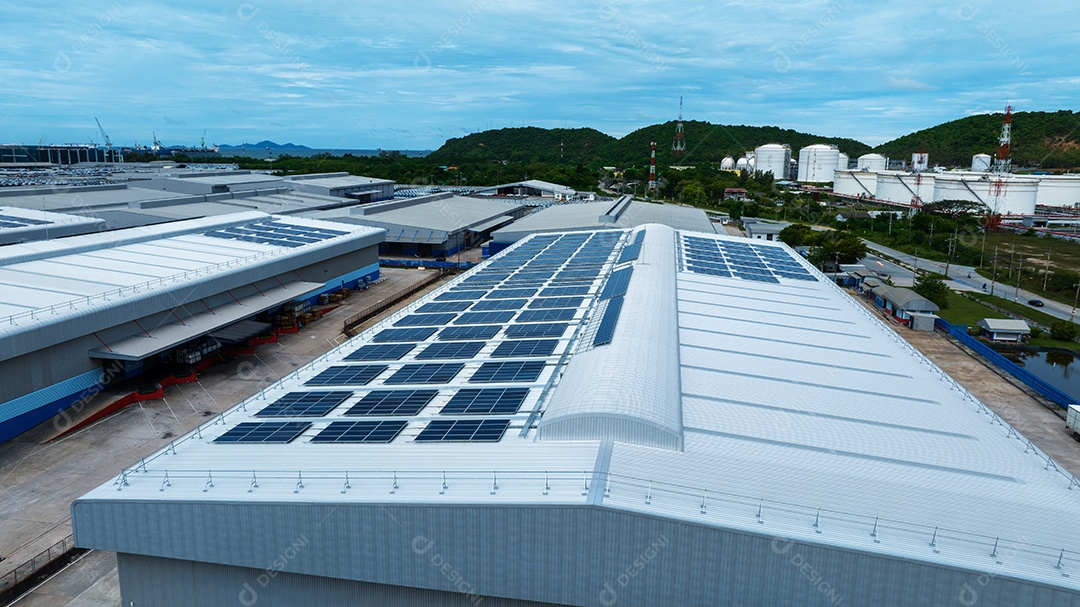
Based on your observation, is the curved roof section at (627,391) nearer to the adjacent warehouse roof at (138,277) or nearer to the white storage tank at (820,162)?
the adjacent warehouse roof at (138,277)

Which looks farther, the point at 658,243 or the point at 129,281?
the point at 658,243

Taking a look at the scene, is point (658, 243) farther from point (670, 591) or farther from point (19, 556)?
point (19, 556)

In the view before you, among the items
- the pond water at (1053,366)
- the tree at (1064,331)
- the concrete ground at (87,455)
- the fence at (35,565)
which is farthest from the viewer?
the tree at (1064,331)

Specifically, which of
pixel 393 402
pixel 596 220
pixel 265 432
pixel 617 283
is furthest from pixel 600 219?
pixel 265 432

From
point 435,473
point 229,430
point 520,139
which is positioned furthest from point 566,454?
point 520,139

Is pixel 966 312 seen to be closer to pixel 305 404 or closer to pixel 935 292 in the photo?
pixel 935 292

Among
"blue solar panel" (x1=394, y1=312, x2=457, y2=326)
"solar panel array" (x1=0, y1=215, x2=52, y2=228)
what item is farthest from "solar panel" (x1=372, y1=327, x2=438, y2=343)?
"solar panel array" (x1=0, y1=215, x2=52, y2=228)

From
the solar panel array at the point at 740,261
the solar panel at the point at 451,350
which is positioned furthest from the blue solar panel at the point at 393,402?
the solar panel array at the point at 740,261

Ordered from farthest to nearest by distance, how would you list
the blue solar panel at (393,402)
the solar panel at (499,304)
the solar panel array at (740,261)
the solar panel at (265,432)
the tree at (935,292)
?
1. the tree at (935,292)
2. the solar panel array at (740,261)
3. the solar panel at (499,304)
4. the blue solar panel at (393,402)
5. the solar panel at (265,432)
